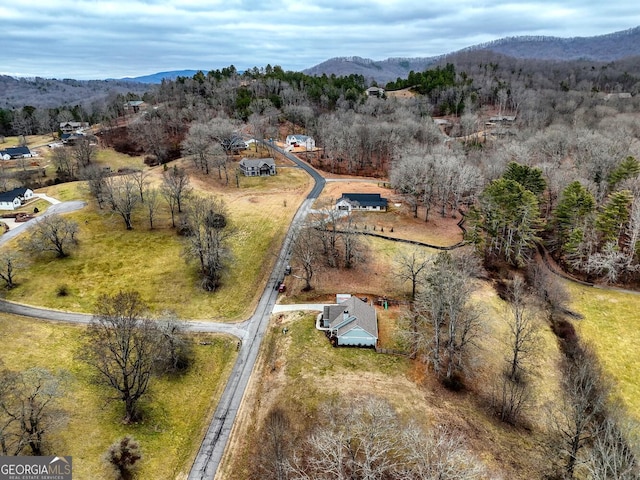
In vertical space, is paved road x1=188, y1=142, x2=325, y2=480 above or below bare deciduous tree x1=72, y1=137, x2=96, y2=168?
below

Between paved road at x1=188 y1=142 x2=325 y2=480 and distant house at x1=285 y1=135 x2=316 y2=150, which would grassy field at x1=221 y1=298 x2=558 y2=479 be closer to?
paved road at x1=188 y1=142 x2=325 y2=480

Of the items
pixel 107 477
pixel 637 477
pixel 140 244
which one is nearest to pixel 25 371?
pixel 107 477

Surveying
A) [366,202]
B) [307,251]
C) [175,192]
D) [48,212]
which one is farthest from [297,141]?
[307,251]

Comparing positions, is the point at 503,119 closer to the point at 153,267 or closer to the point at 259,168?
the point at 259,168

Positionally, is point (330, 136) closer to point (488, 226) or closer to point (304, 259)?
point (488, 226)

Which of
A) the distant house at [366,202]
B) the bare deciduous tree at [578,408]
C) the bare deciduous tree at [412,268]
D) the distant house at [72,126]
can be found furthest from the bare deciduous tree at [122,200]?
the distant house at [72,126]

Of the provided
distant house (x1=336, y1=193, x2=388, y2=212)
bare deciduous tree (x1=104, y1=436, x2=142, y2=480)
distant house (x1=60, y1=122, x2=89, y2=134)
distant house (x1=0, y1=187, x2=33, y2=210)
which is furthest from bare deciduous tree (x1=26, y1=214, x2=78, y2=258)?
distant house (x1=60, y1=122, x2=89, y2=134)
